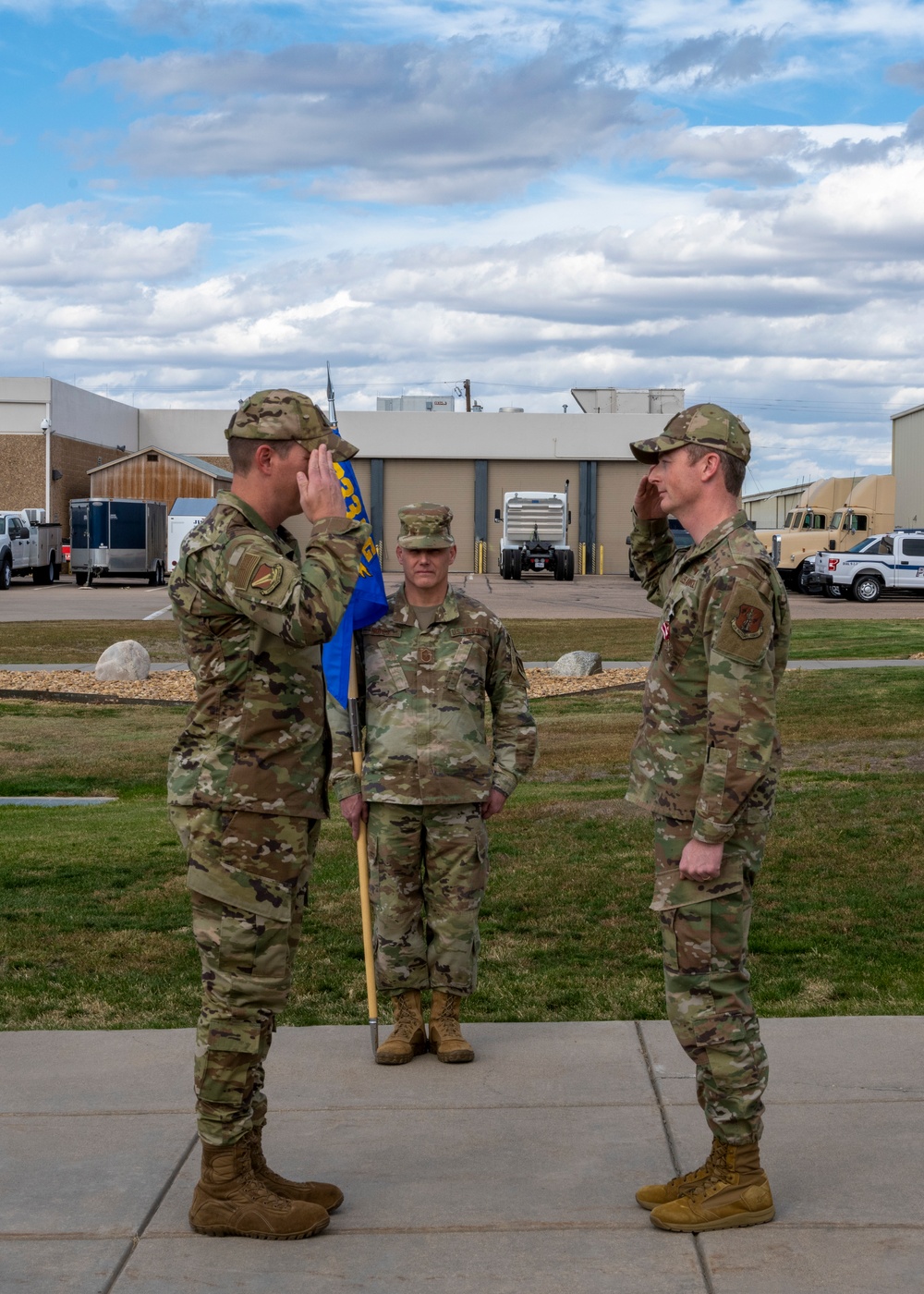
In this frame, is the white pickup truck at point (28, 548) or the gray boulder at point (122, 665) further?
the white pickup truck at point (28, 548)

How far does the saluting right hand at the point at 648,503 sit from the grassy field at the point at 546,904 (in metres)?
2.41

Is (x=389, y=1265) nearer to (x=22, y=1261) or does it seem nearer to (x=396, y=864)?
(x=22, y=1261)

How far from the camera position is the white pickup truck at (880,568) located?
120ft

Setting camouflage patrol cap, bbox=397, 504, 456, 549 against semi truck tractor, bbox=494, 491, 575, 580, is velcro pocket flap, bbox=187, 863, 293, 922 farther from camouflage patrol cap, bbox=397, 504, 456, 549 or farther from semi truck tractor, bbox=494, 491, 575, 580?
semi truck tractor, bbox=494, 491, 575, 580

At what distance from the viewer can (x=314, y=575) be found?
3564 mm

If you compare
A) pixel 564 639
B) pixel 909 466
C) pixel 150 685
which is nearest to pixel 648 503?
pixel 150 685

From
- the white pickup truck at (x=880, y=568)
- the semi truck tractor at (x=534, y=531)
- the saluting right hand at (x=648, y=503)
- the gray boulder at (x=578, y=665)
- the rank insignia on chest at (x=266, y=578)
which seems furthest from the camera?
the semi truck tractor at (x=534, y=531)

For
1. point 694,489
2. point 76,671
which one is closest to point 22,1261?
point 694,489

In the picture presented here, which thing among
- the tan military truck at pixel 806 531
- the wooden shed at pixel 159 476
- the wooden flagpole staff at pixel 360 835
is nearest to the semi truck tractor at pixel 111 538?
the wooden shed at pixel 159 476

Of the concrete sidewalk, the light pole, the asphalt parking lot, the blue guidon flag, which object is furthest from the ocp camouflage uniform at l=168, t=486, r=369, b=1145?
the light pole

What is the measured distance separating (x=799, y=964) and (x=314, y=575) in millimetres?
3810

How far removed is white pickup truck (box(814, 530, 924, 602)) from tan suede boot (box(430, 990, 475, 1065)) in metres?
32.6

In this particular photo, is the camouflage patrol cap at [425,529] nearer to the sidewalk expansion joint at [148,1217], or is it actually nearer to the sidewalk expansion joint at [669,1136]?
the sidewalk expansion joint at [669,1136]

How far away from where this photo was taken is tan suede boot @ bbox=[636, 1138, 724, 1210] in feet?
12.9
